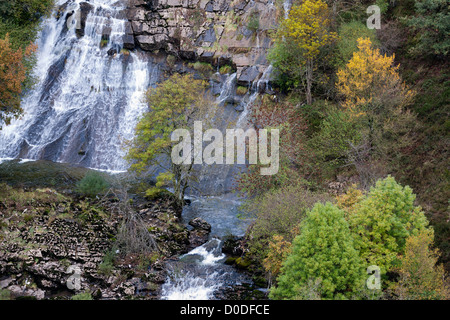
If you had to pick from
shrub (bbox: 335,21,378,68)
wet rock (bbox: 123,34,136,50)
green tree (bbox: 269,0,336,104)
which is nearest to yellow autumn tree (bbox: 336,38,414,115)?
shrub (bbox: 335,21,378,68)

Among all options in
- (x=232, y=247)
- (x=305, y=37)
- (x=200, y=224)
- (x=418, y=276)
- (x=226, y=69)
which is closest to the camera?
(x=418, y=276)

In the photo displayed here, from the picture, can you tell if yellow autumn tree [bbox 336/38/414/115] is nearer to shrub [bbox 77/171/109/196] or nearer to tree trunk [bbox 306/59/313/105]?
tree trunk [bbox 306/59/313/105]

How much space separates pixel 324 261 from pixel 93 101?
1270 inches

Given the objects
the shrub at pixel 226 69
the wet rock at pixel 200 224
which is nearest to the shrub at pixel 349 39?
the shrub at pixel 226 69

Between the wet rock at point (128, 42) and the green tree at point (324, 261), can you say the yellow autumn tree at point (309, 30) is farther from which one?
the green tree at point (324, 261)

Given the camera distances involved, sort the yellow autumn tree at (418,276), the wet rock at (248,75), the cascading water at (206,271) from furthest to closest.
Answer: the wet rock at (248,75) → the cascading water at (206,271) → the yellow autumn tree at (418,276)

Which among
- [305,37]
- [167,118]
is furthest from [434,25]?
[167,118]

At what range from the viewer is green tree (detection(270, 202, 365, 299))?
1517cm

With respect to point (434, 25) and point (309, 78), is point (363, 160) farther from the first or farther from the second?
point (434, 25)

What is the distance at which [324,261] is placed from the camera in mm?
15180

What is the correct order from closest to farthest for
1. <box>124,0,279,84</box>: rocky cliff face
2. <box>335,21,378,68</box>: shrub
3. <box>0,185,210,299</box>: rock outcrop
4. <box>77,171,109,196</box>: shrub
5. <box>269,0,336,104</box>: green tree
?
<box>0,185,210,299</box>: rock outcrop, <box>77,171,109,196</box>: shrub, <box>335,21,378,68</box>: shrub, <box>269,0,336,104</box>: green tree, <box>124,0,279,84</box>: rocky cliff face

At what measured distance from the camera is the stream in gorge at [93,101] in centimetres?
3600

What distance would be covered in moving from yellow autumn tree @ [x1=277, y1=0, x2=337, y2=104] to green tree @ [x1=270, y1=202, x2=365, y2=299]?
2006cm
